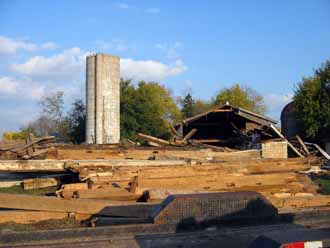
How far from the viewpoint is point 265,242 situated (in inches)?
98.3

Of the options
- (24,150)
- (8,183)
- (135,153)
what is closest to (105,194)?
(135,153)

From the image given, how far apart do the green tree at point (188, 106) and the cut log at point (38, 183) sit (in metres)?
39.7

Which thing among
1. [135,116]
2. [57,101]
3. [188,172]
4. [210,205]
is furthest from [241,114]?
[57,101]

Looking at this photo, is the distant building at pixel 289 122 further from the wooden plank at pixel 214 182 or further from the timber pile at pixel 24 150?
the timber pile at pixel 24 150

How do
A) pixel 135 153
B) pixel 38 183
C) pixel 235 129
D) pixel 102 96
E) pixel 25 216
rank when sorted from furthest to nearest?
pixel 235 129
pixel 102 96
pixel 135 153
pixel 38 183
pixel 25 216

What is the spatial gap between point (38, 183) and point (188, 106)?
41.4 meters

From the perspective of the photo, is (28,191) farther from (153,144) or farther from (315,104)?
(315,104)

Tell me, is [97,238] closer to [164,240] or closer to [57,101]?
[164,240]

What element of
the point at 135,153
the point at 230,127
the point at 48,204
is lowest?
the point at 48,204

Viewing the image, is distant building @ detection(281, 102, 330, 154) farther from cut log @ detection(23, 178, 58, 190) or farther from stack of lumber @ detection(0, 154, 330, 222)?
cut log @ detection(23, 178, 58, 190)

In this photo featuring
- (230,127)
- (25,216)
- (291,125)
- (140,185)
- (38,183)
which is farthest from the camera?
(291,125)

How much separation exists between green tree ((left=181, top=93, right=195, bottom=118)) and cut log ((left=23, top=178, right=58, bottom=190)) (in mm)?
39710

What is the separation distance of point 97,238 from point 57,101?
3454 centimetres

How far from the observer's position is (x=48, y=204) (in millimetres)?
6816
